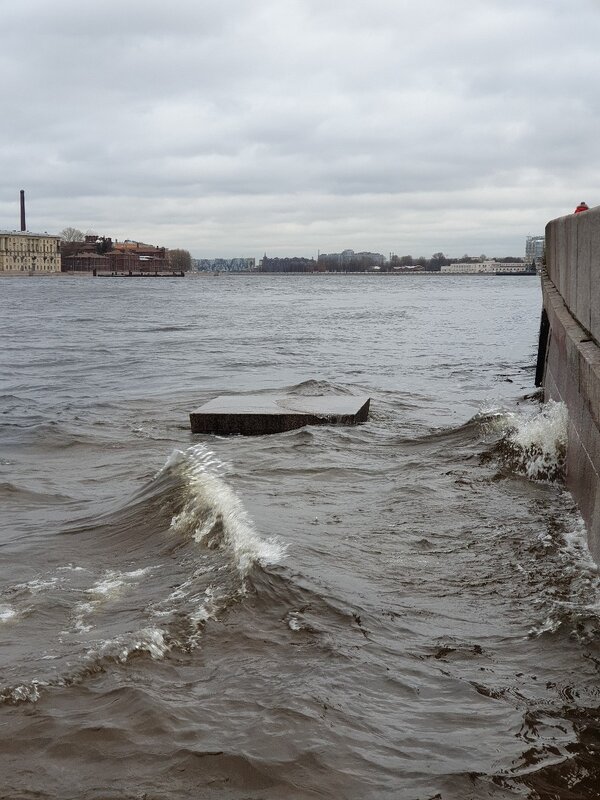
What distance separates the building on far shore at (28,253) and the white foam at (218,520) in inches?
6996

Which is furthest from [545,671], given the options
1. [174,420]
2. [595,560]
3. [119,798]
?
[174,420]

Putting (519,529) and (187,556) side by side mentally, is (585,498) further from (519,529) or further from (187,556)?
(187,556)

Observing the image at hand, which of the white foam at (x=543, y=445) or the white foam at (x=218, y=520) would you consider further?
the white foam at (x=543, y=445)

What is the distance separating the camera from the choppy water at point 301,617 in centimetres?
346

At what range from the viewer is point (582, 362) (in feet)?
21.7

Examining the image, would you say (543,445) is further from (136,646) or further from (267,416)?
(136,646)

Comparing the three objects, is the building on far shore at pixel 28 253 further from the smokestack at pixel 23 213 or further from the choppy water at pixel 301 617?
the choppy water at pixel 301 617

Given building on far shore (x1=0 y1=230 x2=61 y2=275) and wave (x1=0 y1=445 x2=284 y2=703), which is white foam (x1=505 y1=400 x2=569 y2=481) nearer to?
wave (x1=0 y1=445 x2=284 y2=703)

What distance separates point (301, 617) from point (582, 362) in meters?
3.05

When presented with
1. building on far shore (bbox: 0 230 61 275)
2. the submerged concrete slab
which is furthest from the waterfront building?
building on far shore (bbox: 0 230 61 275)

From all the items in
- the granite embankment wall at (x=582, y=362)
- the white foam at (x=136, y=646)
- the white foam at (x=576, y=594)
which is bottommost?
the white foam at (x=136, y=646)

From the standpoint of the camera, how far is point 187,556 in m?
6.02

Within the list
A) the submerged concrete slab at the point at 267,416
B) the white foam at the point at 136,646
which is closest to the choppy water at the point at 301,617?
the white foam at the point at 136,646

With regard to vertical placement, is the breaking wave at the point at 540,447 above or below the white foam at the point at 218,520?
above
